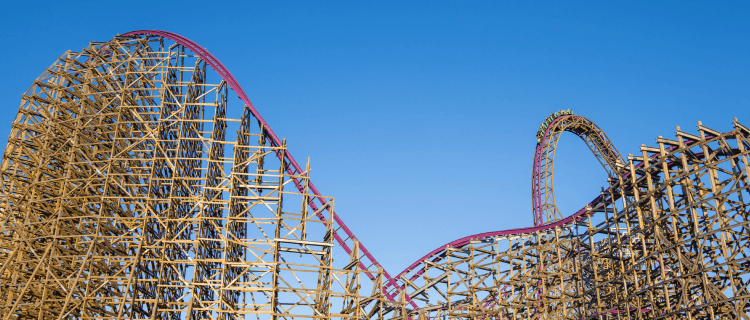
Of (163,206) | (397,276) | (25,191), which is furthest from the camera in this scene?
(397,276)

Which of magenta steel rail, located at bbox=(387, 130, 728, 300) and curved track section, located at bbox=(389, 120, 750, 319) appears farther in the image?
magenta steel rail, located at bbox=(387, 130, 728, 300)

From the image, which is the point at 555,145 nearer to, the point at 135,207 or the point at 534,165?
the point at 534,165

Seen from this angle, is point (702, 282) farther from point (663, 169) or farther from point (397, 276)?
A: point (397, 276)

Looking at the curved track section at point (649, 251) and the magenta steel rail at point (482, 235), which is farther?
the magenta steel rail at point (482, 235)

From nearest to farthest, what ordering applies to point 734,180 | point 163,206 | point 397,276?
point 734,180 < point 163,206 < point 397,276

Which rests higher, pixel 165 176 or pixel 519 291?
pixel 165 176

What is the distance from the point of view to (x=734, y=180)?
54.0 feet

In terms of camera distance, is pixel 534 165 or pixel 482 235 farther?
pixel 534 165

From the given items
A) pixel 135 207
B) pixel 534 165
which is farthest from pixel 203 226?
pixel 534 165

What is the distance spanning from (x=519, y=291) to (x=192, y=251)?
11820 mm

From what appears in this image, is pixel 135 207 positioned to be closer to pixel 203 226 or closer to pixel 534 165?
pixel 203 226

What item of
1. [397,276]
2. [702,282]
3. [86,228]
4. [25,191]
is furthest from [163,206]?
[702,282]

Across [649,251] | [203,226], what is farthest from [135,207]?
[649,251]

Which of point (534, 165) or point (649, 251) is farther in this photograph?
point (534, 165)
